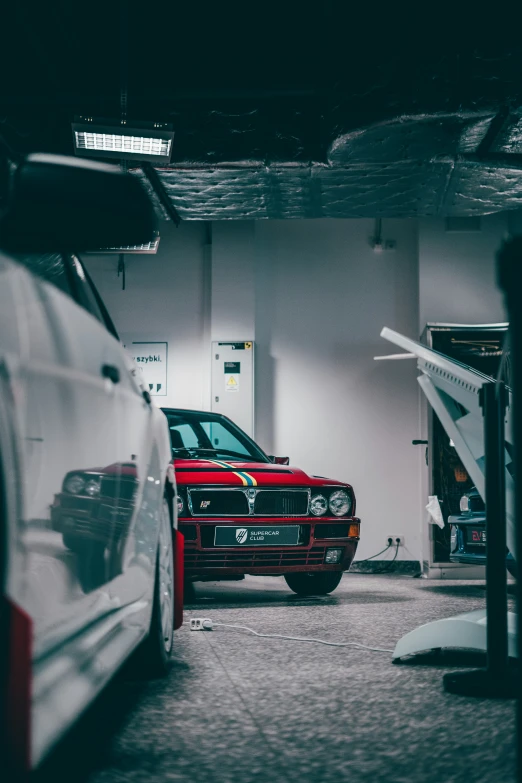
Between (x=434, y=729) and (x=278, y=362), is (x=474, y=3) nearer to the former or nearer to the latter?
(x=434, y=729)

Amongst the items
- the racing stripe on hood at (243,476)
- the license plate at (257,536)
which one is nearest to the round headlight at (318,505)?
the license plate at (257,536)

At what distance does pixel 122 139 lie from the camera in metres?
5.88

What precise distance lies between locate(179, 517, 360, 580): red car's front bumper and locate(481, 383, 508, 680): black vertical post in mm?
2772

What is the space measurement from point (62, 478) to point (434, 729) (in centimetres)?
135

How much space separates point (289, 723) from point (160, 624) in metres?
A: 0.67

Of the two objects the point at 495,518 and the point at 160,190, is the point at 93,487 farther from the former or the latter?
the point at 160,190

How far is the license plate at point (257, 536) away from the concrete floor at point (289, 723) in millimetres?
1259

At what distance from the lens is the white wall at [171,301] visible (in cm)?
964

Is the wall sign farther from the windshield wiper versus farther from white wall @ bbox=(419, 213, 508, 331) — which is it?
the windshield wiper

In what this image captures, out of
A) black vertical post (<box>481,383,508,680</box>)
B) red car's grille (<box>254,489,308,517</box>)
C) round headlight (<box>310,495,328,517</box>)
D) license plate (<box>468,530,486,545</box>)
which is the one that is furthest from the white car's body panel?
license plate (<box>468,530,486,545</box>)

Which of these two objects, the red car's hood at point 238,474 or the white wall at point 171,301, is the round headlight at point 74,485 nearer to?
the red car's hood at point 238,474

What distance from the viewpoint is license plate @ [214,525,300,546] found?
516 centimetres

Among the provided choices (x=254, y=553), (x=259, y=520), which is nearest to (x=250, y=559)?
(x=254, y=553)

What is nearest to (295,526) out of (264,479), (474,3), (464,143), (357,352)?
(264,479)
